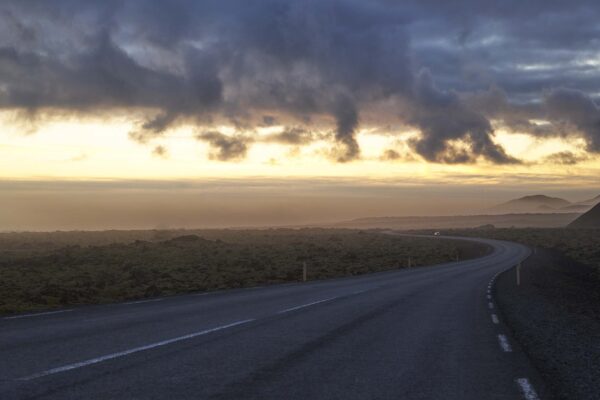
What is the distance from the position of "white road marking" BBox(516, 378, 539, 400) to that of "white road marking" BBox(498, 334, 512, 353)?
2420mm

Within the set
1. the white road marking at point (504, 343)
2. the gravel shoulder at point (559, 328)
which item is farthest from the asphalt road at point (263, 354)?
the gravel shoulder at point (559, 328)

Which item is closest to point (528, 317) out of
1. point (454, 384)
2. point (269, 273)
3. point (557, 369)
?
point (557, 369)

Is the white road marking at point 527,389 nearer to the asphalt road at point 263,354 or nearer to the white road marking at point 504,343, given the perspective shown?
the asphalt road at point 263,354

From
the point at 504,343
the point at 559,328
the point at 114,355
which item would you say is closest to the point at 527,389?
the point at 504,343

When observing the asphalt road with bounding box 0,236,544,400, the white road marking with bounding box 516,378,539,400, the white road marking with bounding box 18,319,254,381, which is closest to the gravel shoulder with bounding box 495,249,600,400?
the white road marking with bounding box 516,378,539,400

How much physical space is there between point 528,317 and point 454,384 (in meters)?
9.34

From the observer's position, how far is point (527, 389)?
7.60m

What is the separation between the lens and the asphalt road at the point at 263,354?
24.0 ft

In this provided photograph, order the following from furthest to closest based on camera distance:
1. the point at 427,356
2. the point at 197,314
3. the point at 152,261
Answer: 1. the point at 152,261
2. the point at 197,314
3. the point at 427,356

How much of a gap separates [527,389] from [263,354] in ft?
12.7

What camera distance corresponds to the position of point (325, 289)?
24.2 m

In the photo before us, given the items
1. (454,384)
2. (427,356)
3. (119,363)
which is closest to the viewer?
(454,384)

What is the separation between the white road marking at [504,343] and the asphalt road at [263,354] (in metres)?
0.02

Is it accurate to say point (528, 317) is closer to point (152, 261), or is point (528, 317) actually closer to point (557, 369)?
point (557, 369)
